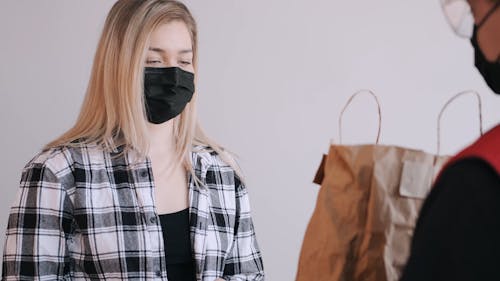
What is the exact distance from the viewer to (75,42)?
7.57ft

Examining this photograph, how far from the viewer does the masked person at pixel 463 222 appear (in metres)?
0.68

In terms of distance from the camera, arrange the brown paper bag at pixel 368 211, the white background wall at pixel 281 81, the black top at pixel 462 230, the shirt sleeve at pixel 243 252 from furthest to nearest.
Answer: the white background wall at pixel 281 81 < the shirt sleeve at pixel 243 252 < the brown paper bag at pixel 368 211 < the black top at pixel 462 230

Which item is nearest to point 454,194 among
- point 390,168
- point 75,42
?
point 390,168

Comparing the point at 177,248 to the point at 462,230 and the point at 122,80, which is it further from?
the point at 462,230

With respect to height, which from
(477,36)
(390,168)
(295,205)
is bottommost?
(295,205)

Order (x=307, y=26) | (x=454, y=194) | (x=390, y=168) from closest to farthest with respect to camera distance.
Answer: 1. (x=454, y=194)
2. (x=390, y=168)
3. (x=307, y=26)

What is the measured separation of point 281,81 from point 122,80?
953mm

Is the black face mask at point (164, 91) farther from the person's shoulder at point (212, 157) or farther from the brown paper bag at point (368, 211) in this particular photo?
the brown paper bag at point (368, 211)

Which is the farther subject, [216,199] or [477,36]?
[216,199]

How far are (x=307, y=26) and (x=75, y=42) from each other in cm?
79

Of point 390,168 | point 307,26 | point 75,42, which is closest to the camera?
point 390,168

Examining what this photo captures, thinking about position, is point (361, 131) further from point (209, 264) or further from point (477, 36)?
point (477, 36)

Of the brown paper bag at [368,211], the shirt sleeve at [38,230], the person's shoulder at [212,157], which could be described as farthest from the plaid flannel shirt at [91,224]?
the brown paper bag at [368,211]

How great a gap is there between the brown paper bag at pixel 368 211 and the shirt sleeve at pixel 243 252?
703mm
